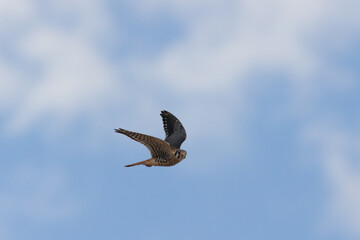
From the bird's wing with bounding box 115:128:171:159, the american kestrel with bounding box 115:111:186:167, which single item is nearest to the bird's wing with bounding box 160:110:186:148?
the american kestrel with bounding box 115:111:186:167

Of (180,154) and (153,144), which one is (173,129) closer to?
(180,154)

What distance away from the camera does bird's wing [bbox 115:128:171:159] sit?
21972 mm

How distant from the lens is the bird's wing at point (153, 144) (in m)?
22.0

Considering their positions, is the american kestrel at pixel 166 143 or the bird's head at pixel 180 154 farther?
the bird's head at pixel 180 154

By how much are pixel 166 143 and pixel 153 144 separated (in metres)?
0.50

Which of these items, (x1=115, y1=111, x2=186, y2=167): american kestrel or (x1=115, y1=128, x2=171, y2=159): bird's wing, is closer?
(x1=115, y1=128, x2=171, y2=159): bird's wing

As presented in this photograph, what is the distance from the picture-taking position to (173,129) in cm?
2831

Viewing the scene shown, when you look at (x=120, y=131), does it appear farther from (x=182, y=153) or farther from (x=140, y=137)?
(x=182, y=153)

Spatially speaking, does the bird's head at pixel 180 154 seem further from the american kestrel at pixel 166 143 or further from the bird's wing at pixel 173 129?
the bird's wing at pixel 173 129

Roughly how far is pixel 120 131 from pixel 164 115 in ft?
24.5

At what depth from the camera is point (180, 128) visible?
28.3 m

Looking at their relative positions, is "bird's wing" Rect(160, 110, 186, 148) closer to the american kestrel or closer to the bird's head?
the american kestrel

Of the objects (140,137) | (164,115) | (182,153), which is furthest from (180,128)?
(140,137)

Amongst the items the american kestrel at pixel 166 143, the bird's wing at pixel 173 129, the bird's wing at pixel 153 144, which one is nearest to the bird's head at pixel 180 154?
the american kestrel at pixel 166 143
